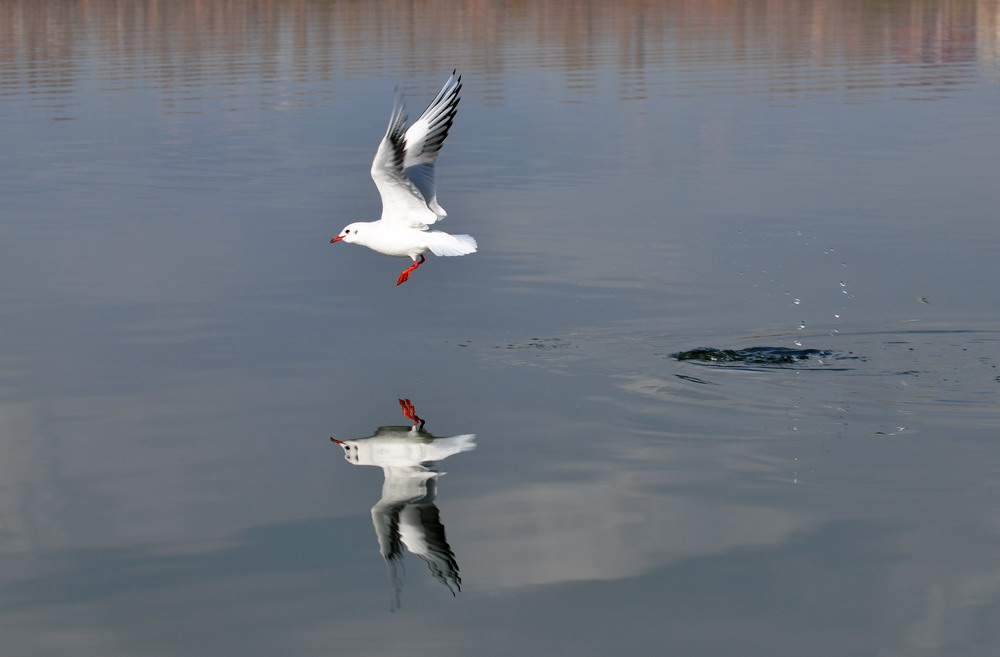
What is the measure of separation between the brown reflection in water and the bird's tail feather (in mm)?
21124

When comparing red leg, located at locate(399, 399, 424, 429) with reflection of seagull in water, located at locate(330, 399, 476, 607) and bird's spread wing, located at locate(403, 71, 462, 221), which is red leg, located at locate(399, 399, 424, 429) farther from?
bird's spread wing, located at locate(403, 71, 462, 221)

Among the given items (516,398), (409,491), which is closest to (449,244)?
(516,398)

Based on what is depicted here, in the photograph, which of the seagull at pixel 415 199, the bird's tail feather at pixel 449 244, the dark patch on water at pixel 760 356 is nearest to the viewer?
the dark patch on water at pixel 760 356

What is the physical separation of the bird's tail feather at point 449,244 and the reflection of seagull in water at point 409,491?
69.8 inches

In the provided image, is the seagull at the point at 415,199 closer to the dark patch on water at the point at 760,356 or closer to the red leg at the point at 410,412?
the red leg at the point at 410,412

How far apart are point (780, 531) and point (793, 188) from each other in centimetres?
1285

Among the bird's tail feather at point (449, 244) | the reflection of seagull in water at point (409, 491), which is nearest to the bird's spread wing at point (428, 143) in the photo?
the bird's tail feather at point (449, 244)

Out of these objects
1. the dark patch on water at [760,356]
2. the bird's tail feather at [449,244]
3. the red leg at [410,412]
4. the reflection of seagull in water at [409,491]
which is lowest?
the reflection of seagull in water at [409,491]

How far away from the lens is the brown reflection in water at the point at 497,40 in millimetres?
40125

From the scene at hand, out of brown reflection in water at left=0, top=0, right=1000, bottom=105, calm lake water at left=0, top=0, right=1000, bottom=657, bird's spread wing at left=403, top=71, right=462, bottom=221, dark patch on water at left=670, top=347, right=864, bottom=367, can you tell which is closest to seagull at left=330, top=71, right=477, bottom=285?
bird's spread wing at left=403, top=71, right=462, bottom=221

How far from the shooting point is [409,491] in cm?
972

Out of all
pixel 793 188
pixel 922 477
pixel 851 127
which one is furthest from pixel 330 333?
pixel 851 127

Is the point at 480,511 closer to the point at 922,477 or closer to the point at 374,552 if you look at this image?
the point at 374,552

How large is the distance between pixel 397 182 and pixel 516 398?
2.54 meters
